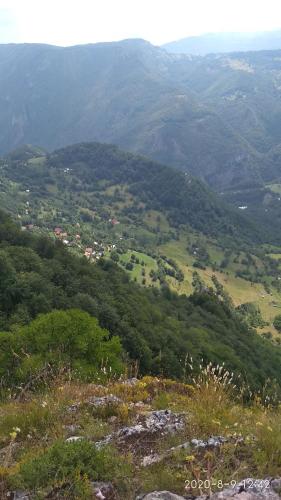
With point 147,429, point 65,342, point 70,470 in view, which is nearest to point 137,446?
point 147,429

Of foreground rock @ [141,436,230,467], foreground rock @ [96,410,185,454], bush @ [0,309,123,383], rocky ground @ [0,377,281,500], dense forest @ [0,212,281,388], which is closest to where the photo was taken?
rocky ground @ [0,377,281,500]

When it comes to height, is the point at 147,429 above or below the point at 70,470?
below

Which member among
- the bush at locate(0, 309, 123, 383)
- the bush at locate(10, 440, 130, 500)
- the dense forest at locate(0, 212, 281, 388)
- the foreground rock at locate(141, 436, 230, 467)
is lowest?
the dense forest at locate(0, 212, 281, 388)

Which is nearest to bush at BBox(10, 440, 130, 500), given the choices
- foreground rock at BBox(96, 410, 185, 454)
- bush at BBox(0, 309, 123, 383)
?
foreground rock at BBox(96, 410, 185, 454)

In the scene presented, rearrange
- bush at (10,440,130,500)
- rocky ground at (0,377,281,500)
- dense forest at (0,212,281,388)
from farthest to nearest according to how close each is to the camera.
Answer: dense forest at (0,212,281,388), rocky ground at (0,377,281,500), bush at (10,440,130,500)

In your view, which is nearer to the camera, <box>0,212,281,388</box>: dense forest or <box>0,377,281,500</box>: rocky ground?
<box>0,377,281,500</box>: rocky ground

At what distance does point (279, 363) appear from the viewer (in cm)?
9769

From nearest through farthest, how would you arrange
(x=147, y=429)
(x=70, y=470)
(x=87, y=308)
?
(x=70, y=470) < (x=147, y=429) < (x=87, y=308)

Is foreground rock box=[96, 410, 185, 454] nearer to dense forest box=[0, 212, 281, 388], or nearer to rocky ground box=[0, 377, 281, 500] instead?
rocky ground box=[0, 377, 281, 500]

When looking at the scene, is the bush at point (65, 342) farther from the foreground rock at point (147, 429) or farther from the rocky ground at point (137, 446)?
the foreground rock at point (147, 429)

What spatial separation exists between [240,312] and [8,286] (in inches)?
6308

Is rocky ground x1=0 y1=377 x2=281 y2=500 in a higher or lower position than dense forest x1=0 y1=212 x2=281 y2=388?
higher

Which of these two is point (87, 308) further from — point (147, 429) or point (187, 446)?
point (187, 446)

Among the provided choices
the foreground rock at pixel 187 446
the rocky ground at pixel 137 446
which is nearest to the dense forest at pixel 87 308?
the rocky ground at pixel 137 446
